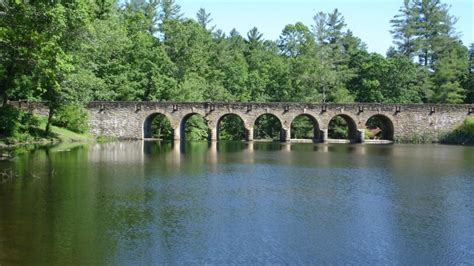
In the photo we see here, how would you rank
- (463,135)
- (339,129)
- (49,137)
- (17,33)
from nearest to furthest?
(17,33) → (49,137) → (463,135) → (339,129)

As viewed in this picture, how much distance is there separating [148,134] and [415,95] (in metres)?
33.2

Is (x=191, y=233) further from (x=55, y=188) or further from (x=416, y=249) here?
(x=55, y=188)

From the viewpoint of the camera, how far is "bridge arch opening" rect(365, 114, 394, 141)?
2256 inches

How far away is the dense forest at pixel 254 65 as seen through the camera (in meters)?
52.7

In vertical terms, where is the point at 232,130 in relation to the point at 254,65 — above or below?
below

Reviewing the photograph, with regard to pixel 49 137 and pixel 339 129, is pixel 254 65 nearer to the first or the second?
pixel 339 129

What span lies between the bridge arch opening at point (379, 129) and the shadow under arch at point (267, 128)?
11.4 metres

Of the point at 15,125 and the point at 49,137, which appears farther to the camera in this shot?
the point at 49,137

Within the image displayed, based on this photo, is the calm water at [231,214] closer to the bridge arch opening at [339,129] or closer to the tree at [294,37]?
the bridge arch opening at [339,129]

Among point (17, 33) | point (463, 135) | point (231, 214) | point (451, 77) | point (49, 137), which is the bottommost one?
point (231, 214)

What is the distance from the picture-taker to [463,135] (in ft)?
181

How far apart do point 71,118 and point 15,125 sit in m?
9.73

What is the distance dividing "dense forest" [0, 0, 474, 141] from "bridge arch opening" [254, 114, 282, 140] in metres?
3.11

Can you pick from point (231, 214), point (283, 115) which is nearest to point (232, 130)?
point (283, 115)
